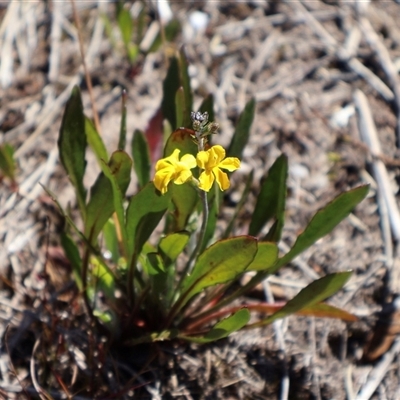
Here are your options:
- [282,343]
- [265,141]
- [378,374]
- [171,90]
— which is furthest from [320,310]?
[265,141]

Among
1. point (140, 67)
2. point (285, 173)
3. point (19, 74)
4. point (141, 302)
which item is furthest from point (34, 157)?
point (285, 173)

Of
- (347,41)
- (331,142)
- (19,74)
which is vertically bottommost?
(331,142)

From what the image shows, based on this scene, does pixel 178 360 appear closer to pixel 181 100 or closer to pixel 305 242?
pixel 305 242

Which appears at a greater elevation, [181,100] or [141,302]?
[181,100]

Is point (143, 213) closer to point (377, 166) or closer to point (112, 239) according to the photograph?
point (112, 239)

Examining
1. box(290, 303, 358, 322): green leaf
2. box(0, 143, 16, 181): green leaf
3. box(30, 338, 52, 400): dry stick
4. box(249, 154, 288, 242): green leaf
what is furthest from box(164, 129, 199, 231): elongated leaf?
box(0, 143, 16, 181): green leaf

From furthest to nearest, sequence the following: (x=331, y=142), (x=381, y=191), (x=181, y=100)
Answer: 1. (x=331, y=142)
2. (x=381, y=191)
3. (x=181, y=100)
